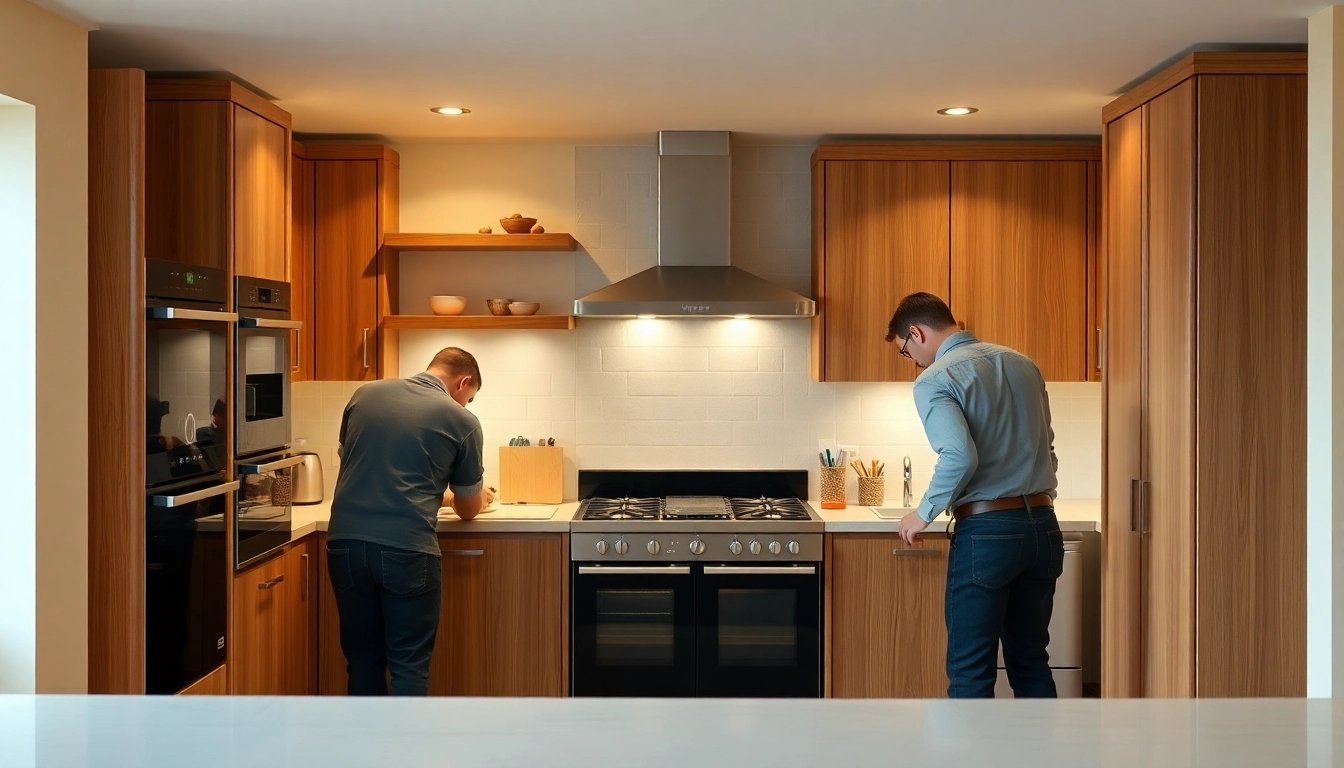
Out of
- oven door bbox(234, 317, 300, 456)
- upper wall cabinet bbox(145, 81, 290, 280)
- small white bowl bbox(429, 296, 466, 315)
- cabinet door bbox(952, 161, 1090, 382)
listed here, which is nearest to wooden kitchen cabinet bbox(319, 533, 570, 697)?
oven door bbox(234, 317, 300, 456)

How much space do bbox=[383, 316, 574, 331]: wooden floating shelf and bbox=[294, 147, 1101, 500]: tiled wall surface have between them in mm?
261

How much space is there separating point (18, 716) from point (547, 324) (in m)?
3.35

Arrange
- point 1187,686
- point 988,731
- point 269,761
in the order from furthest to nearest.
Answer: point 1187,686 < point 988,731 < point 269,761

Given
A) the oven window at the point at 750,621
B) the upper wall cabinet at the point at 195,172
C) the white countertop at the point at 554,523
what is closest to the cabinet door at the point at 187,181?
the upper wall cabinet at the point at 195,172

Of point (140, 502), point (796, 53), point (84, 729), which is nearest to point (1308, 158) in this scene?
point (796, 53)

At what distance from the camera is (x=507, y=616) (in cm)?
443

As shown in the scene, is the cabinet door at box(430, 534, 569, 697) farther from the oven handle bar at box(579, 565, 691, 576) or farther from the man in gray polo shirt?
the man in gray polo shirt

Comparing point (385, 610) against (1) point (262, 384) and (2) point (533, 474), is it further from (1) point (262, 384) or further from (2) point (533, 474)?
(2) point (533, 474)

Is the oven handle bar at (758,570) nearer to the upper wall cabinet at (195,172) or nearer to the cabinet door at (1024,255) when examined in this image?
the cabinet door at (1024,255)

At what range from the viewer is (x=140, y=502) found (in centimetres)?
316

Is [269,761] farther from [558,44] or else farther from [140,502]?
[558,44]

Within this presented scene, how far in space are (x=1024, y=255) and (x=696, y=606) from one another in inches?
78.4

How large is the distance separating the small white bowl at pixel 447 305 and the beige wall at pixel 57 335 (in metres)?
1.77

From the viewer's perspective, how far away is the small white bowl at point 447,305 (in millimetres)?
4738
